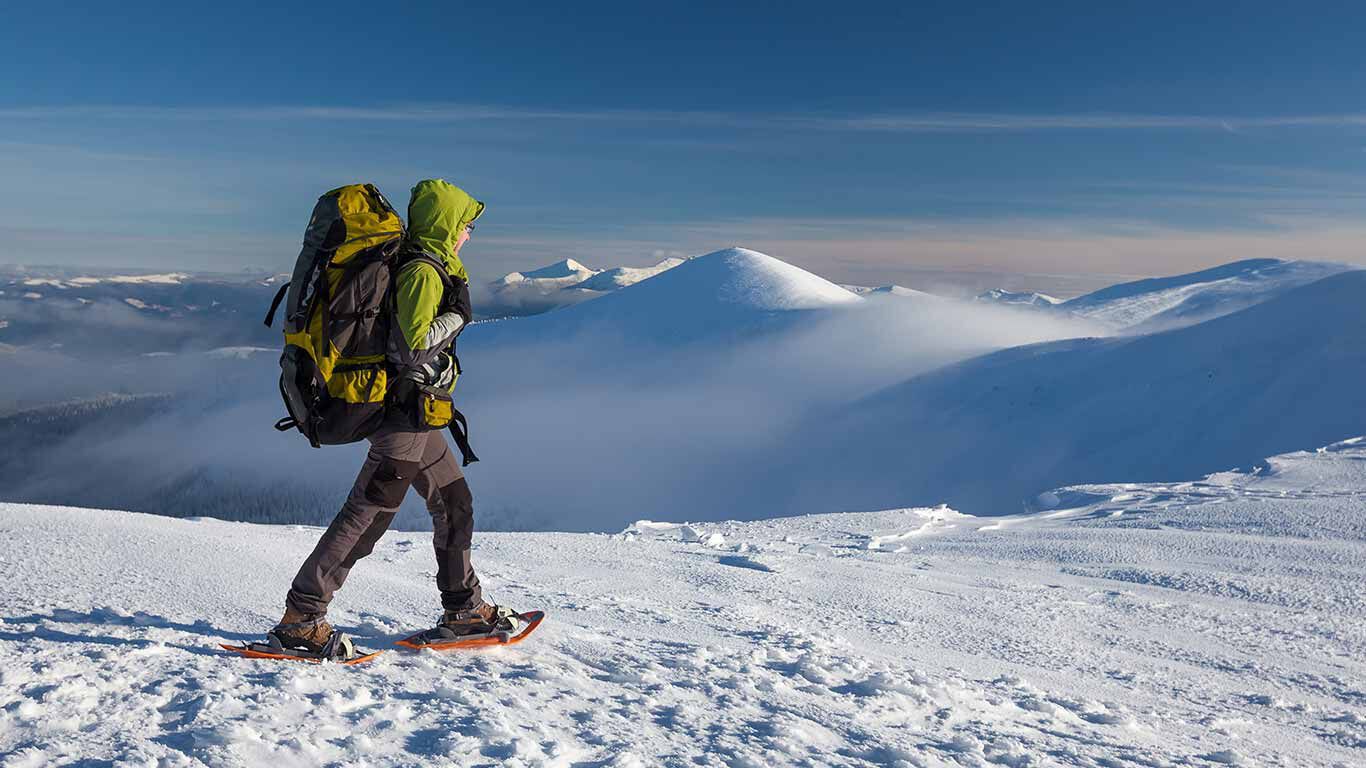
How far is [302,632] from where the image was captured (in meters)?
3.98

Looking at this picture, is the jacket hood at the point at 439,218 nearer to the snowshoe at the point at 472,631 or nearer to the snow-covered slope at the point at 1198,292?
the snowshoe at the point at 472,631

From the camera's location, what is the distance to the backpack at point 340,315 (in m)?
3.71

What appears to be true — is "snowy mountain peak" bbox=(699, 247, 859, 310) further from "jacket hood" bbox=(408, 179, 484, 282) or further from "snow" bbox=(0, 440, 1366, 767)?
"jacket hood" bbox=(408, 179, 484, 282)

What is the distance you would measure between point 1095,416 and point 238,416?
5454 inches

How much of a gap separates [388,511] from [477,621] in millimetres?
710

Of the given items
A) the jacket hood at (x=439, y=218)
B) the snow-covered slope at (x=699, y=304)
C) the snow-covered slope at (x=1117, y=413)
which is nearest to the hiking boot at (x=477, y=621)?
the jacket hood at (x=439, y=218)

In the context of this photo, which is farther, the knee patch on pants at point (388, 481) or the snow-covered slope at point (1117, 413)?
the snow-covered slope at point (1117, 413)

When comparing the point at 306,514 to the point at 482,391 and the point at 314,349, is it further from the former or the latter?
the point at 314,349

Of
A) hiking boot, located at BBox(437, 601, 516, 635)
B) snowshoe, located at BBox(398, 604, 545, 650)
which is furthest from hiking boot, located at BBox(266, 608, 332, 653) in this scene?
hiking boot, located at BBox(437, 601, 516, 635)

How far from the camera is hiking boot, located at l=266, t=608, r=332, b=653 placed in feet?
13.0

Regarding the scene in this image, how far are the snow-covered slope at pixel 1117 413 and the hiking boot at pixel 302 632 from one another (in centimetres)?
2312

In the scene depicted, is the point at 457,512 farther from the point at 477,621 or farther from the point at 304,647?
the point at 304,647

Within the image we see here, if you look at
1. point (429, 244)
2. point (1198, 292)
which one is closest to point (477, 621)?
point (429, 244)

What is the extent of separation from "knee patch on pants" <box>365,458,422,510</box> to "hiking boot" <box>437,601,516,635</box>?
2.23ft
